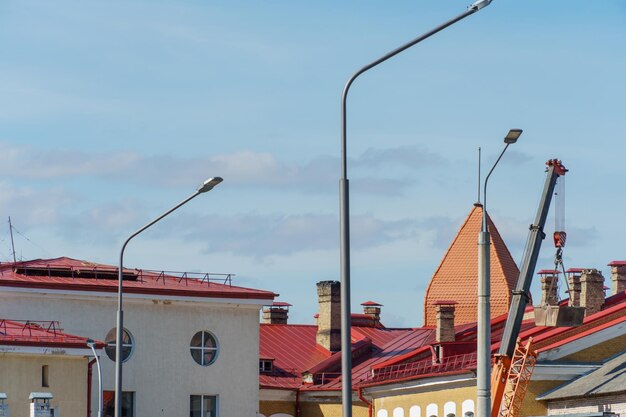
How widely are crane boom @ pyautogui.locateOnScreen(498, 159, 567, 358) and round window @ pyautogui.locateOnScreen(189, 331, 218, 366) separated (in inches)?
454

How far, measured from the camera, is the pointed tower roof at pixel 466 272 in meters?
61.9

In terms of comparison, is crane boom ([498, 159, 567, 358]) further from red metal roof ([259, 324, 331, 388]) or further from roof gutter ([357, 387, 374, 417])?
red metal roof ([259, 324, 331, 388])

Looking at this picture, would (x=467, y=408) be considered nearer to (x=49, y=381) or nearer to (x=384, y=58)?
(x=49, y=381)

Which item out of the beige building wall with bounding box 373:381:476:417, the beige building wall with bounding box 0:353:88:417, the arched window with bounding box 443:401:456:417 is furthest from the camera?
the arched window with bounding box 443:401:456:417

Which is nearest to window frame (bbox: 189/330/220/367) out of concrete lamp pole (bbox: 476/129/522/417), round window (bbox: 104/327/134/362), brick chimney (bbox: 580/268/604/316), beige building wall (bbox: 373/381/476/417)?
round window (bbox: 104/327/134/362)

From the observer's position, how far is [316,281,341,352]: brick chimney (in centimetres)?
6378

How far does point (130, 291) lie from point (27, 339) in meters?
7.81

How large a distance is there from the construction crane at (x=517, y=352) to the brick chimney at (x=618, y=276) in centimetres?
1305

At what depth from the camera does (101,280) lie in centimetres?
5256

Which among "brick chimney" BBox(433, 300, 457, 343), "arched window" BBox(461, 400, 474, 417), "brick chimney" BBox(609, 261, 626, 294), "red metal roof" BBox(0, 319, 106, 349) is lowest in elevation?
"arched window" BBox(461, 400, 474, 417)

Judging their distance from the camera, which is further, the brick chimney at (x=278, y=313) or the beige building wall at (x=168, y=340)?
the brick chimney at (x=278, y=313)

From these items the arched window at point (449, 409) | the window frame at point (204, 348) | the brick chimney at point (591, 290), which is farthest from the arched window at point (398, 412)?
the brick chimney at point (591, 290)

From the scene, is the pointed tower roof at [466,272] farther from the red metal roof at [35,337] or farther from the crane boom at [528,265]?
the red metal roof at [35,337]

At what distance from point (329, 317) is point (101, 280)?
555 inches
